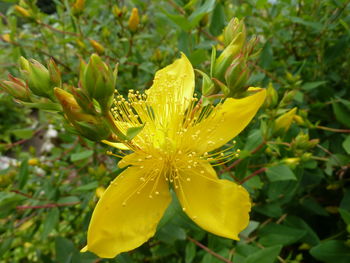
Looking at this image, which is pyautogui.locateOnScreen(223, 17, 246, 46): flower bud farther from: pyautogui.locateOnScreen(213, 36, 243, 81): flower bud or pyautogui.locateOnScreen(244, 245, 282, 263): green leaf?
pyautogui.locateOnScreen(244, 245, 282, 263): green leaf

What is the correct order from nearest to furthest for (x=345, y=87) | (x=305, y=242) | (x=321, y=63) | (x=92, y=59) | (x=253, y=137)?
(x=92, y=59)
(x=253, y=137)
(x=305, y=242)
(x=321, y=63)
(x=345, y=87)

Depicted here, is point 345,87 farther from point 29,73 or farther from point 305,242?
point 29,73

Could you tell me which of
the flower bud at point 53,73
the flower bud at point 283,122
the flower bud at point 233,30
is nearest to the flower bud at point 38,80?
the flower bud at point 53,73

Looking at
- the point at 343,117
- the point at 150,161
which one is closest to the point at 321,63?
the point at 343,117

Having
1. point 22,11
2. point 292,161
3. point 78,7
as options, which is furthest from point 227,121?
point 22,11

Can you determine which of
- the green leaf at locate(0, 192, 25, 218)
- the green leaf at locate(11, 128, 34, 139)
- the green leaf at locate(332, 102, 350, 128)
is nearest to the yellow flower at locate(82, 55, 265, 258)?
the green leaf at locate(0, 192, 25, 218)

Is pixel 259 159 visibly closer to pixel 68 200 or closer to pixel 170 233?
pixel 170 233
